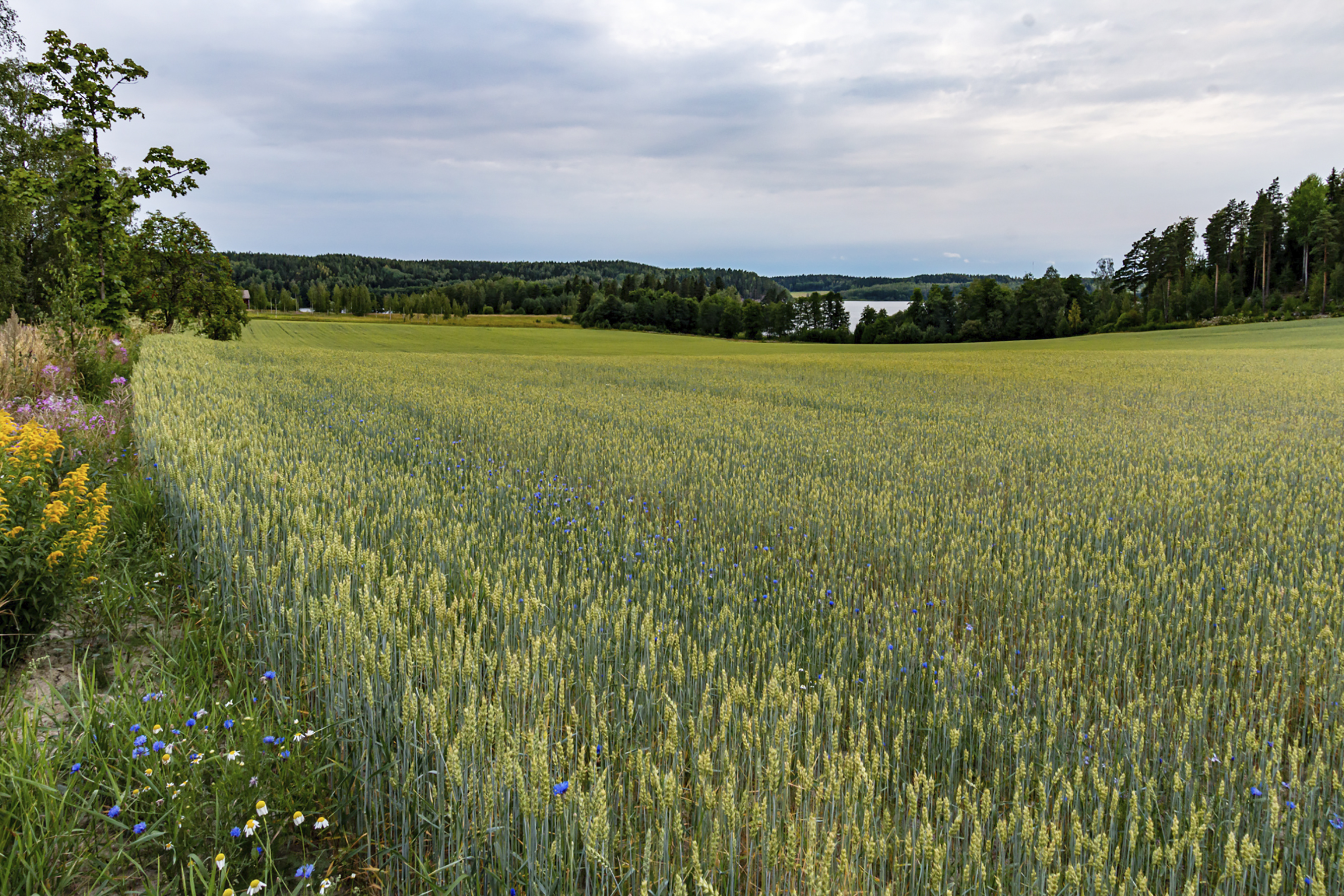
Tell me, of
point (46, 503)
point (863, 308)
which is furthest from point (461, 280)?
point (46, 503)

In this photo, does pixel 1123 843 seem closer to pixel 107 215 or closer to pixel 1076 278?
pixel 107 215

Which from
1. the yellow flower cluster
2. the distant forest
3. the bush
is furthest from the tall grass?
the distant forest

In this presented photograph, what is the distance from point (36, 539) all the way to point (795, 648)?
4.79 metres

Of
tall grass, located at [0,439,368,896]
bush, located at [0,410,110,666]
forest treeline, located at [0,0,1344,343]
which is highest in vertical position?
forest treeline, located at [0,0,1344,343]

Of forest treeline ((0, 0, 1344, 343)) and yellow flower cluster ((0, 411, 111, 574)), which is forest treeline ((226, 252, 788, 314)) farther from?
yellow flower cluster ((0, 411, 111, 574))

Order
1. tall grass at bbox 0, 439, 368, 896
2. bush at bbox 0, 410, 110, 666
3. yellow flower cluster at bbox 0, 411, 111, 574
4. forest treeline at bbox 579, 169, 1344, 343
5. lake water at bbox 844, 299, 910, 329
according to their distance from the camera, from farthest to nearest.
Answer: lake water at bbox 844, 299, 910, 329
forest treeline at bbox 579, 169, 1344, 343
yellow flower cluster at bbox 0, 411, 111, 574
bush at bbox 0, 410, 110, 666
tall grass at bbox 0, 439, 368, 896

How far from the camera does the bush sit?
3900 mm

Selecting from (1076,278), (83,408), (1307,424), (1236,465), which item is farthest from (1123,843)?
(1076,278)

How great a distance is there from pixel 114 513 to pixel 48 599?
180 cm

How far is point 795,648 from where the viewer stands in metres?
4.14

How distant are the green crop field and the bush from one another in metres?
0.59

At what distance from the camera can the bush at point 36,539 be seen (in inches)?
154

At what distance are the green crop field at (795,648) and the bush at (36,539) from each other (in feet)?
1.95

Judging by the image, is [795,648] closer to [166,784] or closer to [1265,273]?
[166,784]
